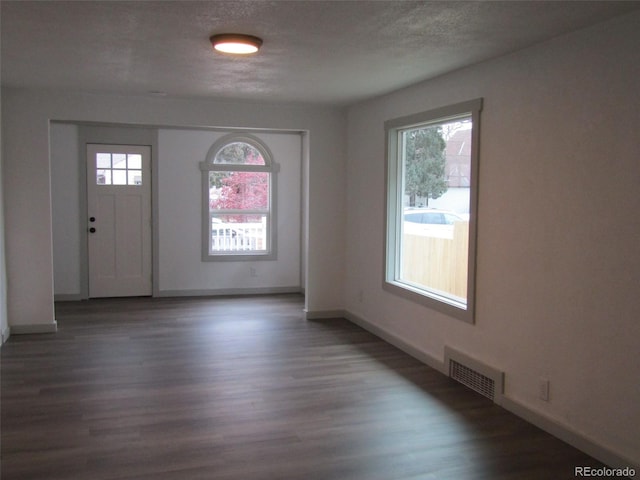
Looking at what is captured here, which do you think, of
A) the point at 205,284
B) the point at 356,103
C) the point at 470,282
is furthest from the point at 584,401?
the point at 205,284

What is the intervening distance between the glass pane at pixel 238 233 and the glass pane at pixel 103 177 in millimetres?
1413

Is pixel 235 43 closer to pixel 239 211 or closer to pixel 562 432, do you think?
pixel 562 432

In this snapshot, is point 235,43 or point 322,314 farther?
point 322,314

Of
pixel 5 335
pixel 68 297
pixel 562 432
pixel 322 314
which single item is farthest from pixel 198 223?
pixel 562 432

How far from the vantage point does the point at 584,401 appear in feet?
10.5

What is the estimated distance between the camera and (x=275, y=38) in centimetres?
343

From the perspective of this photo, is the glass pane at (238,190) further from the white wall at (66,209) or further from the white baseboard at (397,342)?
the white baseboard at (397,342)

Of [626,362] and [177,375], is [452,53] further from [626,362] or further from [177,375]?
[177,375]

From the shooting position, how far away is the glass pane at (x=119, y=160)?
7453mm

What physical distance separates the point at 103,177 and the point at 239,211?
1.82 metres

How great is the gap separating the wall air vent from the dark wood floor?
7 centimetres

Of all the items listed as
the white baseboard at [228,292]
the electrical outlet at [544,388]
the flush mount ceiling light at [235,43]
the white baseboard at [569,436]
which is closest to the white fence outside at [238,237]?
the white baseboard at [228,292]

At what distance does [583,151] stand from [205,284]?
225 inches

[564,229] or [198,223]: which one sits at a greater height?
[564,229]
